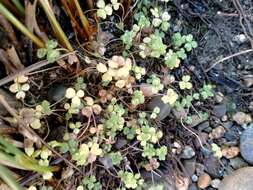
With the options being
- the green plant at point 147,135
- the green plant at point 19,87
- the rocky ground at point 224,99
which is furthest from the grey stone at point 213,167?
the green plant at point 19,87

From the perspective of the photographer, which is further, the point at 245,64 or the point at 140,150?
the point at 245,64

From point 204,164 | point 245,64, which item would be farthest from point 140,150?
point 245,64

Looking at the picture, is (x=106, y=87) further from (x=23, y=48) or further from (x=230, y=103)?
(x=230, y=103)

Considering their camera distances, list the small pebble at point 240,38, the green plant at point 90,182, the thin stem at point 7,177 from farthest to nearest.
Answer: the small pebble at point 240,38 < the green plant at point 90,182 < the thin stem at point 7,177

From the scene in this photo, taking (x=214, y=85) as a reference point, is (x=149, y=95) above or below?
above

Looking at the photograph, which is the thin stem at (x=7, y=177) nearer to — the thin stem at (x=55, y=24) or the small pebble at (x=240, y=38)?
the thin stem at (x=55, y=24)
